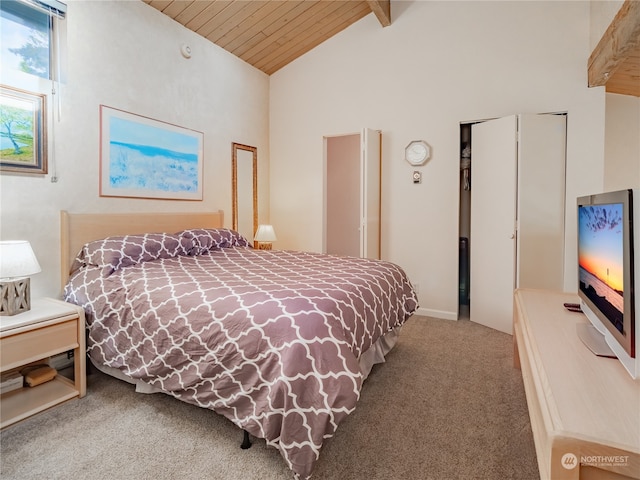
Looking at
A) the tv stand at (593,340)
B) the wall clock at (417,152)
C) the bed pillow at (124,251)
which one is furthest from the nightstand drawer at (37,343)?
the wall clock at (417,152)

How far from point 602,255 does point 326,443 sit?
1471 mm

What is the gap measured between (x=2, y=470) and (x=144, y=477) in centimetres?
64

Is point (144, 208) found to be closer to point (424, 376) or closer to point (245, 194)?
point (245, 194)

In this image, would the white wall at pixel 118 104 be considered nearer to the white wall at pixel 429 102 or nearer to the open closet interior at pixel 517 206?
the white wall at pixel 429 102

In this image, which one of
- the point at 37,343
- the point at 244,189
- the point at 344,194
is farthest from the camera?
the point at 344,194

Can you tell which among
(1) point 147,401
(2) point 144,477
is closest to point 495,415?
(2) point 144,477

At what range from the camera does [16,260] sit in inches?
74.6

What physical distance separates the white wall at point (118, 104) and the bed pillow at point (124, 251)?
0.81 ft

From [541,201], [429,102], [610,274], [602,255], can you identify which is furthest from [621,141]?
[610,274]

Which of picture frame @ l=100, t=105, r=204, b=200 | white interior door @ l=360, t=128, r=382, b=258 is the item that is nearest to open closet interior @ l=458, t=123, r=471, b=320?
white interior door @ l=360, t=128, r=382, b=258

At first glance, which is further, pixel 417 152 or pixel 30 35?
pixel 417 152

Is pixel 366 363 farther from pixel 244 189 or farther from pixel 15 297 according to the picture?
pixel 244 189

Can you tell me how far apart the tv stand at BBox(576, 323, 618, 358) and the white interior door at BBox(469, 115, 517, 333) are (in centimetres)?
172

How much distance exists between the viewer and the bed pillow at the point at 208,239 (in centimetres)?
300
